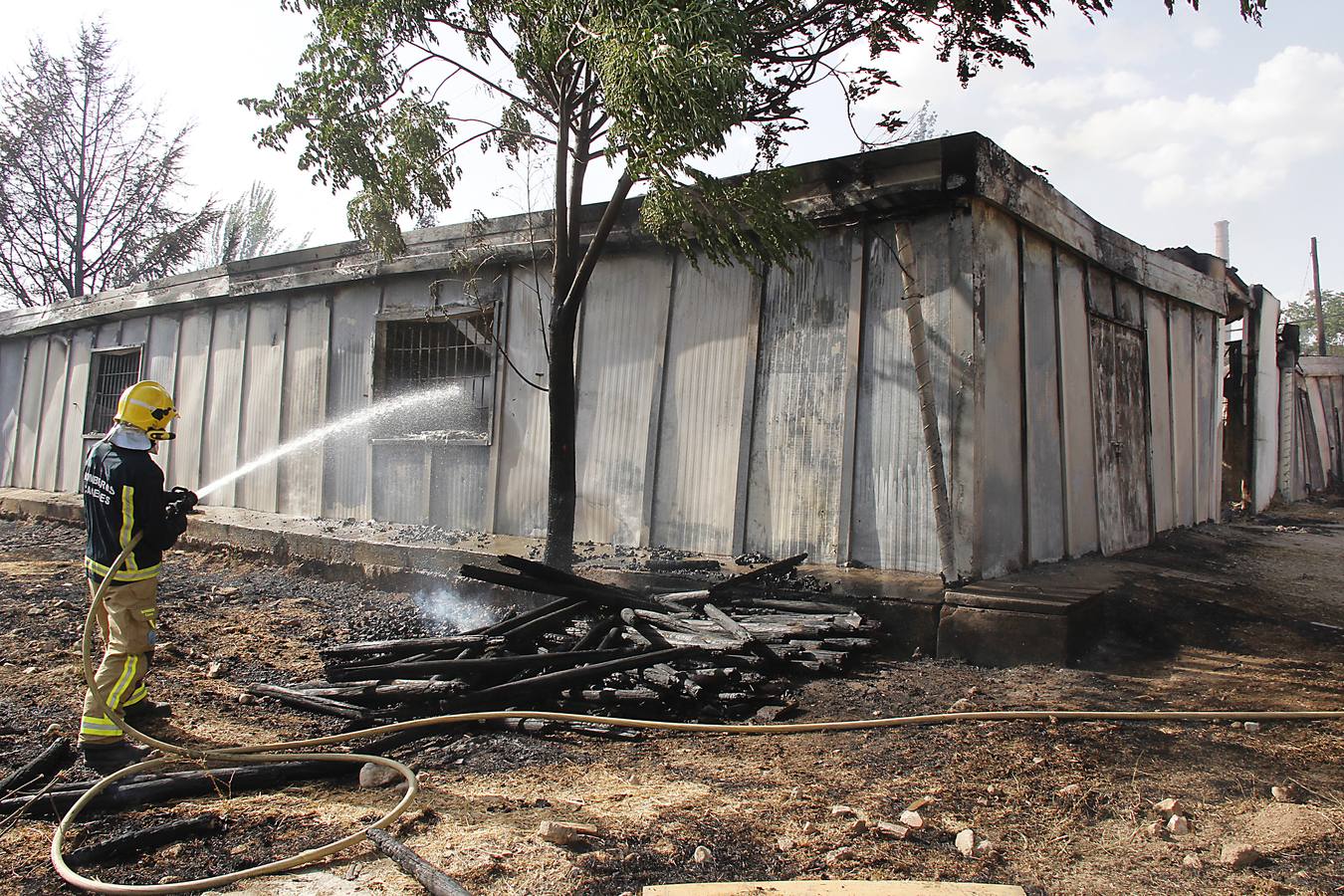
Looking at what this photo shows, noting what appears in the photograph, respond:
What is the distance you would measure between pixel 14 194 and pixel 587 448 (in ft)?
76.8

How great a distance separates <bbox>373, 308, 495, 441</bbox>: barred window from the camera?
9.30 meters

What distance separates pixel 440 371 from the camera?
974cm

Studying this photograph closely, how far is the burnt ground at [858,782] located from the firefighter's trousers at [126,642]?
0.40m

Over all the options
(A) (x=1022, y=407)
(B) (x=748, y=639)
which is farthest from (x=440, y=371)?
(A) (x=1022, y=407)

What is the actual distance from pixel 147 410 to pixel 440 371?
4977mm

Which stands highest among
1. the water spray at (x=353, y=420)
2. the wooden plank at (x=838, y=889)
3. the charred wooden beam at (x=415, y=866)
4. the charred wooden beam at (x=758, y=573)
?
the water spray at (x=353, y=420)

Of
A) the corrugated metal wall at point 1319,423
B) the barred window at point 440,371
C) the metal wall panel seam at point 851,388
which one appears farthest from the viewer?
the corrugated metal wall at point 1319,423

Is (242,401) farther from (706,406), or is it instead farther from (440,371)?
(706,406)

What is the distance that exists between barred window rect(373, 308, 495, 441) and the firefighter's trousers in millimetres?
4699

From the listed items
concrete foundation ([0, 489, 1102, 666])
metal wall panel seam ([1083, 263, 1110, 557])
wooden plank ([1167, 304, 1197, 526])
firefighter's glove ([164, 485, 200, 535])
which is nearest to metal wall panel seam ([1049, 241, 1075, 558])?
metal wall panel seam ([1083, 263, 1110, 557])

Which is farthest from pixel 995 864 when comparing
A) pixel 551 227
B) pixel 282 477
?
pixel 282 477

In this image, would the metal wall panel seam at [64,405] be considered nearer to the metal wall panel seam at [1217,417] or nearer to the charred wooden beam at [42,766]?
the charred wooden beam at [42,766]

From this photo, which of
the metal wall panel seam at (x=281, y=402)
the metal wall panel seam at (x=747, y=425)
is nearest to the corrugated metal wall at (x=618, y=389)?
the metal wall panel seam at (x=747, y=425)

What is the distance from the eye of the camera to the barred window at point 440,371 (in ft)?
30.5
